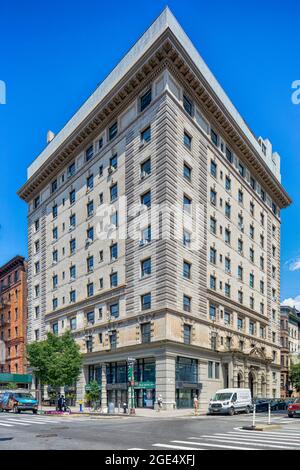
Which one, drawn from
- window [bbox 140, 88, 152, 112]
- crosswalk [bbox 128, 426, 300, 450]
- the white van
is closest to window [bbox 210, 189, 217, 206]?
window [bbox 140, 88, 152, 112]

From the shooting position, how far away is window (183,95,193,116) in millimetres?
50388

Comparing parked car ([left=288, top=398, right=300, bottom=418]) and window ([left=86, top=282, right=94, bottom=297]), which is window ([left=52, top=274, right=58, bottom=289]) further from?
parked car ([left=288, top=398, right=300, bottom=418])

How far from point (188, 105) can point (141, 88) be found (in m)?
5.19

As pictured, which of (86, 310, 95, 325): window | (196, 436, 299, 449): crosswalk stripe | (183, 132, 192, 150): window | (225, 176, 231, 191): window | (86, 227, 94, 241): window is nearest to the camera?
(196, 436, 299, 449): crosswalk stripe

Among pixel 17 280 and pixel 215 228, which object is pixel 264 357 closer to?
pixel 215 228

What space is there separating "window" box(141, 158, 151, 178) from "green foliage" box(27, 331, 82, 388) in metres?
18.5

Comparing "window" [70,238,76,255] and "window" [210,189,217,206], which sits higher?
"window" [210,189,217,206]

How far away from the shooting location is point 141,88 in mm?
50344

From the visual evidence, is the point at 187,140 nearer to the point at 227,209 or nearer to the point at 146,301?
the point at 227,209

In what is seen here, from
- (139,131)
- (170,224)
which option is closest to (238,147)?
(139,131)

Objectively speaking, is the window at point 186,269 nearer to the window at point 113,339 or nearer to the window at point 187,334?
the window at point 187,334

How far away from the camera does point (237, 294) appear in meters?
59.5

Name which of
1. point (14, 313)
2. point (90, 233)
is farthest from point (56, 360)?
point (14, 313)

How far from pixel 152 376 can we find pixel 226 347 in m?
13.1
